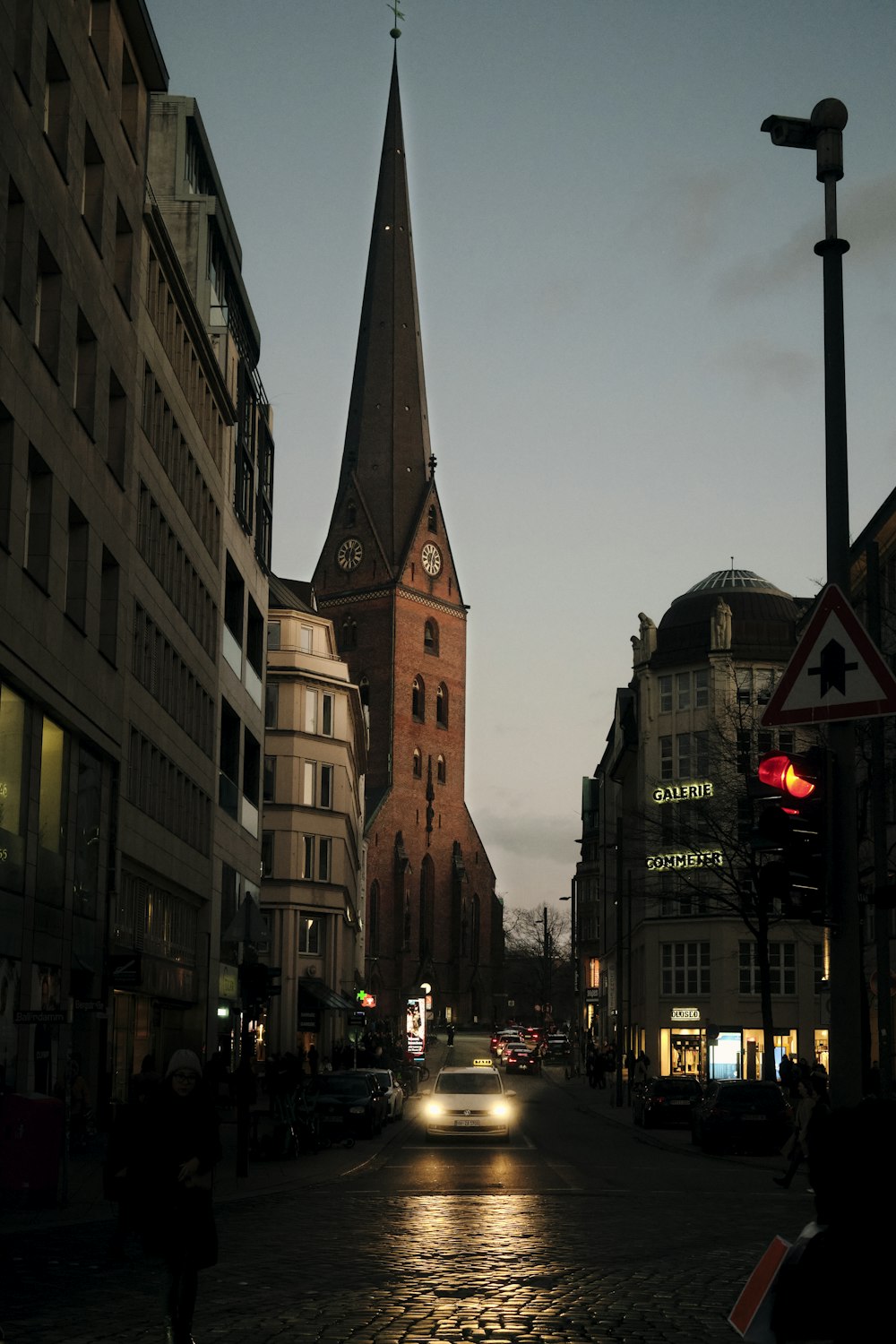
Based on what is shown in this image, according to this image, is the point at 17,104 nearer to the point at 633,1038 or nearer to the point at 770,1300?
the point at 770,1300

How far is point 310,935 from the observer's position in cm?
7925

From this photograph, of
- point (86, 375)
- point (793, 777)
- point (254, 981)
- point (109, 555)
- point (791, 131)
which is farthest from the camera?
point (109, 555)

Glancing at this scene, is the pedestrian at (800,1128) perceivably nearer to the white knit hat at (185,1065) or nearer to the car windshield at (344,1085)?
the car windshield at (344,1085)

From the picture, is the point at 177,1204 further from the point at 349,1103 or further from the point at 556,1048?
the point at 556,1048

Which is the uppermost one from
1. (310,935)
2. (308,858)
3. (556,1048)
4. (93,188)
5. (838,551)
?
(93,188)

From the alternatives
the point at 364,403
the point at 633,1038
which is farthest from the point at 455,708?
the point at 633,1038

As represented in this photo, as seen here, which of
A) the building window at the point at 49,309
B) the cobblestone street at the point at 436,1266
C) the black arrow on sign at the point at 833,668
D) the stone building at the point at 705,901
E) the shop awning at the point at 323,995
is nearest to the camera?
the black arrow on sign at the point at 833,668

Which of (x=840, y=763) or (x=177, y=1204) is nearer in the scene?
(x=177, y=1204)

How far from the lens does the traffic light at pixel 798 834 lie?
1014 centimetres

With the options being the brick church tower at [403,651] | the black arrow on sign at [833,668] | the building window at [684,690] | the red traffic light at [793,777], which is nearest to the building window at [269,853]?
the building window at [684,690]

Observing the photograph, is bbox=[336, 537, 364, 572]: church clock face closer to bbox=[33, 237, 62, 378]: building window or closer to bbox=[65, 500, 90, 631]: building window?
bbox=[65, 500, 90, 631]: building window

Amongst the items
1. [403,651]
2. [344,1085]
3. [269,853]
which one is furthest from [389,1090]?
[403,651]

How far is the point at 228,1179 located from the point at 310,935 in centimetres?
5501

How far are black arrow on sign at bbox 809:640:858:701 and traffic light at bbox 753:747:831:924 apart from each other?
19.4 inches
